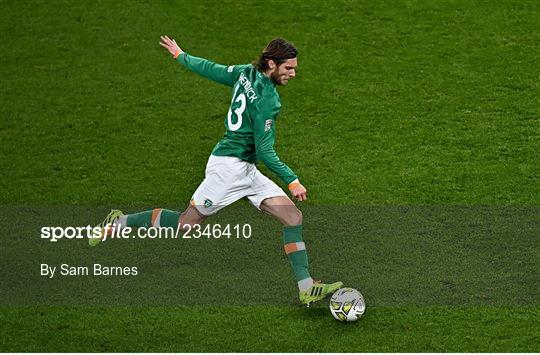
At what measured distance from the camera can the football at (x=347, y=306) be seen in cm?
889

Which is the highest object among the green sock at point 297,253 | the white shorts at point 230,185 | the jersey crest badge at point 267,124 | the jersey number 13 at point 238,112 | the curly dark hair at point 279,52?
the curly dark hair at point 279,52

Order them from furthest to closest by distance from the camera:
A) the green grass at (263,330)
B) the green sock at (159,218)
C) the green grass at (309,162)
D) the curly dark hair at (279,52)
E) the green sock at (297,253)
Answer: the green sock at (159,218) → the green sock at (297,253) → the green grass at (309,162) → the curly dark hair at (279,52) → the green grass at (263,330)

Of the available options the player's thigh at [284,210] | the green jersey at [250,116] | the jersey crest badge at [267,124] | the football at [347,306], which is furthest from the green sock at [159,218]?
the football at [347,306]

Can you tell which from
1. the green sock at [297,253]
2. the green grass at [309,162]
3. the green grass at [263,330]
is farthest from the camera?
the green sock at [297,253]

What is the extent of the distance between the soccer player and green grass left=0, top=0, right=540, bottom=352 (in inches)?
20.1

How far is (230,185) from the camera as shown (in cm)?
924

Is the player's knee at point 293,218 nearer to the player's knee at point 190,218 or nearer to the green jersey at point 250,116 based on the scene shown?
the green jersey at point 250,116

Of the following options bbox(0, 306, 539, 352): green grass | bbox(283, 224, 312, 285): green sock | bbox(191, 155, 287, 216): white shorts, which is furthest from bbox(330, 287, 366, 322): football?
bbox(191, 155, 287, 216): white shorts

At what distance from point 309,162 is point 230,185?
8.30ft

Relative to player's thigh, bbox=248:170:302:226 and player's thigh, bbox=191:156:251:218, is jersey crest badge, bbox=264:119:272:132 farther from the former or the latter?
player's thigh, bbox=248:170:302:226

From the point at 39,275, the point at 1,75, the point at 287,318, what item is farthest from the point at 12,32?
the point at 287,318

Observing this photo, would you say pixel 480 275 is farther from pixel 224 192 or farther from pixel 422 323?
pixel 224 192

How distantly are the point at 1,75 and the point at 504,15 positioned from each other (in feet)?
18.7

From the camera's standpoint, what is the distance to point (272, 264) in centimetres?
995
